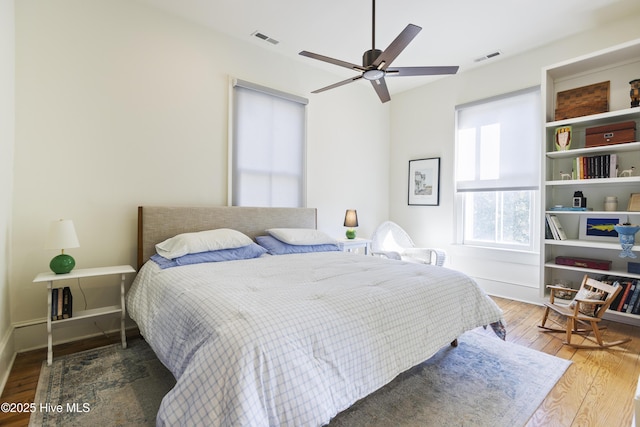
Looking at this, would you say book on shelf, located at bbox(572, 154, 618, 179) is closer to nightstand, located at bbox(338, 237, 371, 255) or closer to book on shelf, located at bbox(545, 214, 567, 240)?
book on shelf, located at bbox(545, 214, 567, 240)

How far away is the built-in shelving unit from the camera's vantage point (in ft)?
9.78

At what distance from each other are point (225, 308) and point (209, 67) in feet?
9.38

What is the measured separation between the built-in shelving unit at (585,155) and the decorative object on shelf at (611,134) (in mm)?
67

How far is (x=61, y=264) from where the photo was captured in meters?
2.28

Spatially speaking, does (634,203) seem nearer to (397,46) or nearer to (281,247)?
(397,46)

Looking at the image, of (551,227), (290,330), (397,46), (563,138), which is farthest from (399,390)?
(563,138)

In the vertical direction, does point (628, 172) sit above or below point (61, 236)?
above

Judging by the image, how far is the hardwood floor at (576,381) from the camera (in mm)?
1688

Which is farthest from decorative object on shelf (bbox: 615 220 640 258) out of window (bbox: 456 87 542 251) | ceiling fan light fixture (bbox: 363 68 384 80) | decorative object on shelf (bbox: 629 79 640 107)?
ceiling fan light fixture (bbox: 363 68 384 80)

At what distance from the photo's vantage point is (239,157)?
3.54m

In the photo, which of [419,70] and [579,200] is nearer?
[419,70]

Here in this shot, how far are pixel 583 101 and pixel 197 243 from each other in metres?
4.18

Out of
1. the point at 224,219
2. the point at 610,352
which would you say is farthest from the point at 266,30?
the point at 610,352

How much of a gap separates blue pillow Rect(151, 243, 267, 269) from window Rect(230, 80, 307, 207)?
2.58 feet
